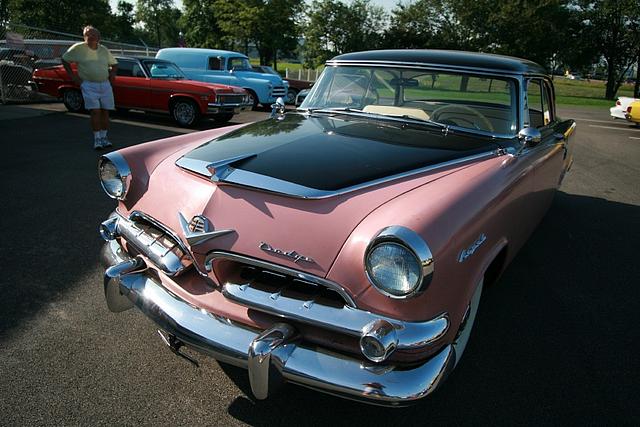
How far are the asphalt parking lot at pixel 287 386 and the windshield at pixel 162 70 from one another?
6.69 meters

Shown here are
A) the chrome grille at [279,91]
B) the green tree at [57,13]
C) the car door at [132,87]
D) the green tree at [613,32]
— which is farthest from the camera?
the green tree at [57,13]

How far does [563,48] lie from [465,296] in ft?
121

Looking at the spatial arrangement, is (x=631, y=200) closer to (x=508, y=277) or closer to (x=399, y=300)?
(x=508, y=277)

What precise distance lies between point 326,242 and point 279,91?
13019 mm

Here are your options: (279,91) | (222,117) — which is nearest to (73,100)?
(222,117)

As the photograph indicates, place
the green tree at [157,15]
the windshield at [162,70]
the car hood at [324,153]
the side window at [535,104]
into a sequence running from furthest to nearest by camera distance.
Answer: the green tree at [157,15]
the windshield at [162,70]
the side window at [535,104]
the car hood at [324,153]

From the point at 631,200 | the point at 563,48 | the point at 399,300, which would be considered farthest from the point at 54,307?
the point at 563,48

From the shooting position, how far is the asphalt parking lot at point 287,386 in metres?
2.14

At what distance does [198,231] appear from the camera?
2117 millimetres

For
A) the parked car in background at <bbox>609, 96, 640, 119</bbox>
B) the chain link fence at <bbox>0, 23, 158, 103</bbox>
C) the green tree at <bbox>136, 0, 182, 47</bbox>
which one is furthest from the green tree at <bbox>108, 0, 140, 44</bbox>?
the parked car in background at <bbox>609, 96, 640, 119</bbox>

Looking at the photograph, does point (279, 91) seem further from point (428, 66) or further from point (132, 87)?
point (428, 66)

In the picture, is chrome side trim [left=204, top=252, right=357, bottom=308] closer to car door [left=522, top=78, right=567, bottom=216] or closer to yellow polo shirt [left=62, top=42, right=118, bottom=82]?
car door [left=522, top=78, right=567, bottom=216]

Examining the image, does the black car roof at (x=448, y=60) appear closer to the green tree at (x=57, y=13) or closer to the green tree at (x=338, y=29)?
the green tree at (x=338, y=29)

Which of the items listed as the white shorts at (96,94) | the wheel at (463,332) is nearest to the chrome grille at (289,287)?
the wheel at (463,332)
